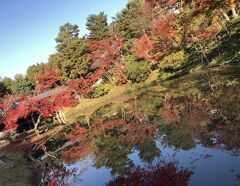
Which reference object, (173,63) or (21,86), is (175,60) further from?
(21,86)

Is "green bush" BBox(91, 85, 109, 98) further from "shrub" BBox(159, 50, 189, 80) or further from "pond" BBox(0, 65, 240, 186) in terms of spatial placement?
"pond" BBox(0, 65, 240, 186)

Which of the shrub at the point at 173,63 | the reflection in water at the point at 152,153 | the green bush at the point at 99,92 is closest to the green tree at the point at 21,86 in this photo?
the green bush at the point at 99,92

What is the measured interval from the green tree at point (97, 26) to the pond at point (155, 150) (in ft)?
102

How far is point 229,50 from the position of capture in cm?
2902

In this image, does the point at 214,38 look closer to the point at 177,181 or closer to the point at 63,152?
the point at 63,152

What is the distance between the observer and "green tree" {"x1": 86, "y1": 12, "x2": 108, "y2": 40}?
176ft

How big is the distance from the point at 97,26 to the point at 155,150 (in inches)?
1671

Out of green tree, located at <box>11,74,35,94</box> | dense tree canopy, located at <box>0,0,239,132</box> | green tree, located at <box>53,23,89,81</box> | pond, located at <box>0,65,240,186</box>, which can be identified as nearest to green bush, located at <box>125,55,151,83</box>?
dense tree canopy, located at <box>0,0,239,132</box>

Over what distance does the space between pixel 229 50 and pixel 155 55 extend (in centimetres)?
1148

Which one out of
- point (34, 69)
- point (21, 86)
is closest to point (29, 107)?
point (21, 86)

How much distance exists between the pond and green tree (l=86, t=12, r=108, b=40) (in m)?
31.2

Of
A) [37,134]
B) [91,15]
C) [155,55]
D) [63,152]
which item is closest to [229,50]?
[155,55]

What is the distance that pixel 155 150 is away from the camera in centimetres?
1402

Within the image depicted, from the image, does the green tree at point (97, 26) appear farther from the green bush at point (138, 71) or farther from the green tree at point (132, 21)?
the green bush at point (138, 71)
